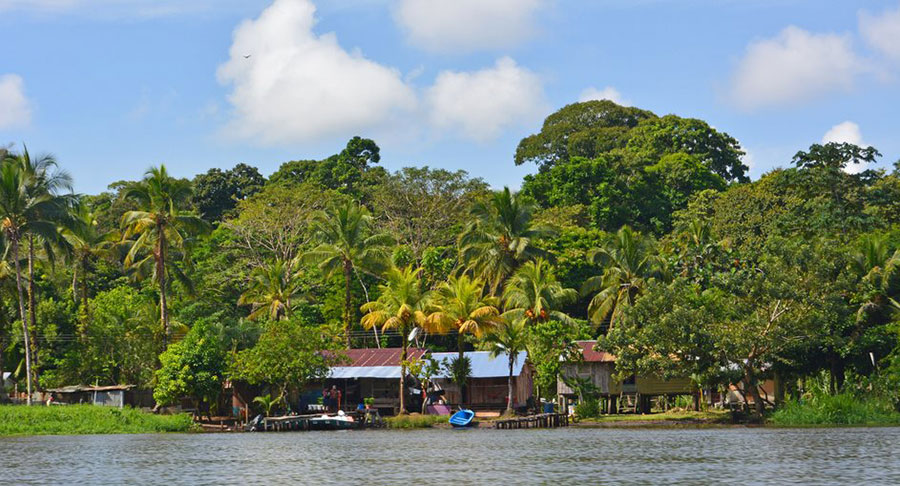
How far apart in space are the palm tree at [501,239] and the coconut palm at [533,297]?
3408mm

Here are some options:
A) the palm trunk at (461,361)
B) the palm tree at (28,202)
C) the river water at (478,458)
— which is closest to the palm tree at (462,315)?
the palm trunk at (461,361)

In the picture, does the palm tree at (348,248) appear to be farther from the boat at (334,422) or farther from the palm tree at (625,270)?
the palm tree at (625,270)

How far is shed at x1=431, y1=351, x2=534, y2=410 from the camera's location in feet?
202

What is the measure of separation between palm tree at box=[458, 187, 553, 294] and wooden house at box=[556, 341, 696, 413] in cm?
813

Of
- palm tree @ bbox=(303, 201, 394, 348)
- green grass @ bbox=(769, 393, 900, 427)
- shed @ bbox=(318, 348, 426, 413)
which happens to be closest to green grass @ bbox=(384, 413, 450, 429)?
shed @ bbox=(318, 348, 426, 413)

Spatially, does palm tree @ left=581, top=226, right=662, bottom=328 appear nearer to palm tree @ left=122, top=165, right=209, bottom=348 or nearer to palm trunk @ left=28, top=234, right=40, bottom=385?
palm tree @ left=122, top=165, right=209, bottom=348

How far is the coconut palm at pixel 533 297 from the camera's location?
61.3 m

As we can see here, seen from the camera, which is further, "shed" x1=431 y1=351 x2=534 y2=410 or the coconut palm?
"shed" x1=431 y1=351 x2=534 y2=410

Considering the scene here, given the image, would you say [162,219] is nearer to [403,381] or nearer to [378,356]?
[378,356]

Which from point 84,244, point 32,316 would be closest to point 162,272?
point 84,244

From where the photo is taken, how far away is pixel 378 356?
6391 centimetres

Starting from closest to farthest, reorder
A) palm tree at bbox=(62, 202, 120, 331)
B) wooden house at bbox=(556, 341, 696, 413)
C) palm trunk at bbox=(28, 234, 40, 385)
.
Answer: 1. wooden house at bbox=(556, 341, 696, 413)
2. palm trunk at bbox=(28, 234, 40, 385)
3. palm tree at bbox=(62, 202, 120, 331)

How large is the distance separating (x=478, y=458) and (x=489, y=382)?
93.5ft

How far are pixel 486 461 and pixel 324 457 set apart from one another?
638 centimetres
